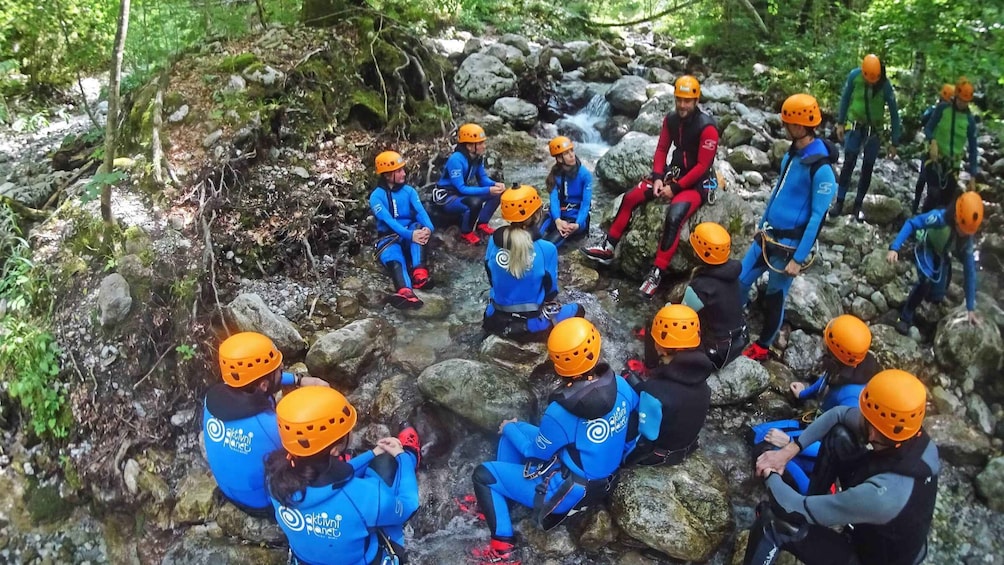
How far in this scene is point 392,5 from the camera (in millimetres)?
10320

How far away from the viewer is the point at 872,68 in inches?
285

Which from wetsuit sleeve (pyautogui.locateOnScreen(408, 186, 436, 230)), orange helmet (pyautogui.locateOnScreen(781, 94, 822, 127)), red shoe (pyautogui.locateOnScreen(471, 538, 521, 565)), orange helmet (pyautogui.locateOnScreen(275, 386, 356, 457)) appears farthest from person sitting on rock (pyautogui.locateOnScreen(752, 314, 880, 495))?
wetsuit sleeve (pyautogui.locateOnScreen(408, 186, 436, 230))

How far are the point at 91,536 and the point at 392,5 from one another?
30.3 ft

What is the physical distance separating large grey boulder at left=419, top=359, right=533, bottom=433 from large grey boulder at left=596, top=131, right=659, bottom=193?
15.8 feet

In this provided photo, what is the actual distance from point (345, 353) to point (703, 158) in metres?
4.39

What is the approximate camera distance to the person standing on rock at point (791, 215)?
5152 mm

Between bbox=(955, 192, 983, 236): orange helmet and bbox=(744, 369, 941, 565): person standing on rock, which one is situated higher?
bbox=(955, 192, 983, 236): orange helmet

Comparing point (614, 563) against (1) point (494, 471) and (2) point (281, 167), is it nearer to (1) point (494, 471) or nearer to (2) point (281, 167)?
(1) point (494, 471)

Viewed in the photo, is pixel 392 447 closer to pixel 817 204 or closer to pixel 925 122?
pixel 817 204

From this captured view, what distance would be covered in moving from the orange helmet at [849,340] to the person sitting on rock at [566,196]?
369 centimetres

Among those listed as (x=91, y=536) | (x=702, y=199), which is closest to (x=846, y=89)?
(x=702, y=199)

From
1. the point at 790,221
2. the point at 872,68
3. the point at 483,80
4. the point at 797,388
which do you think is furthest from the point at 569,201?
the point at 483,80

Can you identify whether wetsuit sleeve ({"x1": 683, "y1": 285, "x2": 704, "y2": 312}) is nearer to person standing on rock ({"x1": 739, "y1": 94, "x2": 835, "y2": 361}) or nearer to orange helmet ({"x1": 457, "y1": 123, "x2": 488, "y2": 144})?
person standing on rock ({"x1": 739, "y1": 94, "x2": 835, "y2": 361})

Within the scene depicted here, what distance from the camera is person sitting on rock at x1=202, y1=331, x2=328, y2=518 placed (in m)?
3.74
